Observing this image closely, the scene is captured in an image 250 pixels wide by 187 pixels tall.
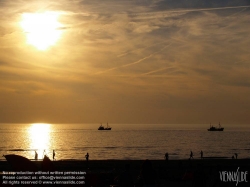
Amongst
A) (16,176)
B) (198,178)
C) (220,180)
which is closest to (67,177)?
(16,176)

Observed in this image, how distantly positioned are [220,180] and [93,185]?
295 inches

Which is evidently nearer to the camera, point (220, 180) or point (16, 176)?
point (16, 176)

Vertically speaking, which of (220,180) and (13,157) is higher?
(13,157)

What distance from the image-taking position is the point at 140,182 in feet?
64.5

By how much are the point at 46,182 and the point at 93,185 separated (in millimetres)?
2752

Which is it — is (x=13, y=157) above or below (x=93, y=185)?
above

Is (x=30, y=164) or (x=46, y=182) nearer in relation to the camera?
(x=46, y=182)

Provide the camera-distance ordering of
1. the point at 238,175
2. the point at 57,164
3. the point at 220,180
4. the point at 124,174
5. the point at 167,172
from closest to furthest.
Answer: the point at 124,174
the point at 220,180
the point at 238,175
the point at 167,172
the point at 57,164

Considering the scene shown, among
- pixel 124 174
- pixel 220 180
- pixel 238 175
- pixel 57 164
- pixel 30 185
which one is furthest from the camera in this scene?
pixel 57 164

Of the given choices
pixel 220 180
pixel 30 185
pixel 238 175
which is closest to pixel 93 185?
pixel 30 185

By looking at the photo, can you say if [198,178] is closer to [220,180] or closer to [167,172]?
[220,180]

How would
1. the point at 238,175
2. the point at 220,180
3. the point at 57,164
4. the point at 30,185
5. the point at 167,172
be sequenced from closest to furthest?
the point at 30,185, the point at 220,180, the point at 238,175, the point at 167,172, the point at 57,164

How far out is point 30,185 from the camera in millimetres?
18562

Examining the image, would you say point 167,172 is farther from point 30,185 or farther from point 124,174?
point 30,185
